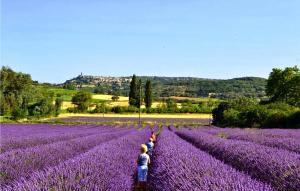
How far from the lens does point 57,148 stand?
11.4m

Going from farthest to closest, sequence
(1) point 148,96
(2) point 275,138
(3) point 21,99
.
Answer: (1) point 148,96 → (3) point 21,99 → (2) point 275,138

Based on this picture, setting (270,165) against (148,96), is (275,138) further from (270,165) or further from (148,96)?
(148,96)

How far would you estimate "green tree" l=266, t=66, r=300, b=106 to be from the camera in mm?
63094

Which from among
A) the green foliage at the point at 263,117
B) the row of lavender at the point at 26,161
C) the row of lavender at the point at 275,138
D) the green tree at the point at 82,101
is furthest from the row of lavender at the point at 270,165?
the green tree at the point at 82,101

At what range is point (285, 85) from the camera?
6488 cm

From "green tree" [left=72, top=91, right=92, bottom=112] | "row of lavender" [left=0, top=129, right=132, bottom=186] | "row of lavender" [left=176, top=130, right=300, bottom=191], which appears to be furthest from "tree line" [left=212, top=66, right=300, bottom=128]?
"green tree" [left=72, top=91, right=92, bottom=112]

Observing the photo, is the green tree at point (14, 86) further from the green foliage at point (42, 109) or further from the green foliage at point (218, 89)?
the green foliage at point (218, 89)

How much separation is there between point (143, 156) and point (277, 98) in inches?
2350

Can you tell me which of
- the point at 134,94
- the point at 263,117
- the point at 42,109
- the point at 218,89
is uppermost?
the point at 218,89

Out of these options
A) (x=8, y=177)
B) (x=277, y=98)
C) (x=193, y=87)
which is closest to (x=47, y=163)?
(x=8, y=177)

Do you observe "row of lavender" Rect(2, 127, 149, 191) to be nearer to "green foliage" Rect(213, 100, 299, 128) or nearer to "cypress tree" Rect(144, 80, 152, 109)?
"green foliage" Rect(213, 100, 299, 128)

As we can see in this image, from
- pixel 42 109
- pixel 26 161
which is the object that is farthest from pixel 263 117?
pixel 42 109

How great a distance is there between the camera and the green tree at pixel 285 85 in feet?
207

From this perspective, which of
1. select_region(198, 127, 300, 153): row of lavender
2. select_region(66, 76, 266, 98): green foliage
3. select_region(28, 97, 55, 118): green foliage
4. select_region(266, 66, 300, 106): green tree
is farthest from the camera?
select_region(66, 76, 266, 98): green foliage
